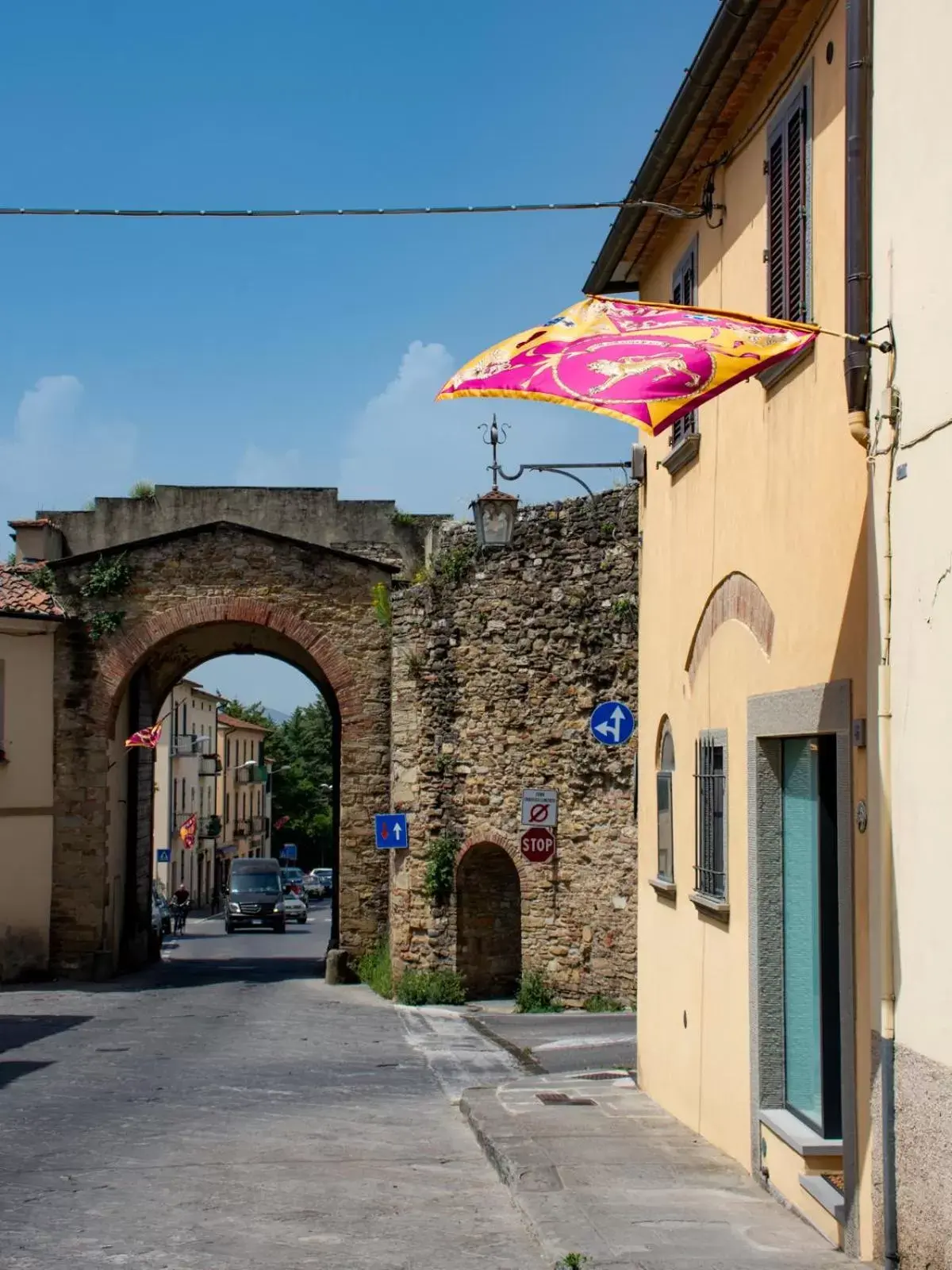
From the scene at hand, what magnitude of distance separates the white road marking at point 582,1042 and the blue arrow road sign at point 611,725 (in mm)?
3127

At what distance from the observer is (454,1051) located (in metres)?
15.8

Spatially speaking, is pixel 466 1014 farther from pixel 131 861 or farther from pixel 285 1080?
pixel 131 861

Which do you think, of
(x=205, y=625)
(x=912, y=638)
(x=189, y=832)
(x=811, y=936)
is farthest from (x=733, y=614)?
(x=189, y=832)

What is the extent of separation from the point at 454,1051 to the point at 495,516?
6.84 meters

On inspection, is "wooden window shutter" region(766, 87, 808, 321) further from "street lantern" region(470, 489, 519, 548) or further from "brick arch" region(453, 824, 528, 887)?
"brick arch" region(453, 824, 528, 887)

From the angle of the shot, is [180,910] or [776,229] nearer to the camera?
[776,229]

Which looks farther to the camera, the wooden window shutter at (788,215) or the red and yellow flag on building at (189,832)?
the red and yellow flag on building at (189,832)

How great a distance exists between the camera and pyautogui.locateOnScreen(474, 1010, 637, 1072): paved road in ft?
47.0

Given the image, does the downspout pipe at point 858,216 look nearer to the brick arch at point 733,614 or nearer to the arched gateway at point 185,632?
the brick arch at point 733,614

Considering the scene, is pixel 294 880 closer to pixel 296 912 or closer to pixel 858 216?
pixel 296 912

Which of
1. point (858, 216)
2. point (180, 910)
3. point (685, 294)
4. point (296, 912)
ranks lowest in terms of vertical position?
point (296, 912)

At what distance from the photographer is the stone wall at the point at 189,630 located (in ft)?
78.9

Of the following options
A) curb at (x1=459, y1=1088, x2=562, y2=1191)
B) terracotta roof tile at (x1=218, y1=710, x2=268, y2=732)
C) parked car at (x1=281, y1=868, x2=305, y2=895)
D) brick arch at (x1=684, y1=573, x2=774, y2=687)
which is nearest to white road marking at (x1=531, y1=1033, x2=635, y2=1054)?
curb at (x1=459, y1=1088, x2=562, y2=1191)

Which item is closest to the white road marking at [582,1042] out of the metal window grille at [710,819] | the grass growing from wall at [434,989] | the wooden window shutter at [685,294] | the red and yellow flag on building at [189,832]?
the grass growing from wall at [434,989]
